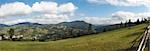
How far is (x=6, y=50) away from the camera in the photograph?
128m

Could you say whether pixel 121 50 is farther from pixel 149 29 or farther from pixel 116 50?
pixel 149 29

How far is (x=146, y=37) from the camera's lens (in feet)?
76.6

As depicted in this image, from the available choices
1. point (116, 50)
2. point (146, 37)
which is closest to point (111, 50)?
point (116, 50)

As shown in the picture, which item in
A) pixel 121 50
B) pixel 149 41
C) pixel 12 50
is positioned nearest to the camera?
pixel 149 41

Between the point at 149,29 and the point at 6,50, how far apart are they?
110046 millimetres

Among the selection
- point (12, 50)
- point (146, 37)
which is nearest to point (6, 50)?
point (12, 50)

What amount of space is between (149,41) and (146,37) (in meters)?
1.05

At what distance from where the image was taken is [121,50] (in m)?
77.0

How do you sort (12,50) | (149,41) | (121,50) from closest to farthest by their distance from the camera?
(149,41), (121,50), (12,50)

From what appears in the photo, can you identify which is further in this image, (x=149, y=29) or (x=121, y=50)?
(x=121, y=50)

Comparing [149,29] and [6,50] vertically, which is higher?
[149,29]

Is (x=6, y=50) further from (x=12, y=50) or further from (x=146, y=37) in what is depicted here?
(x=146, y=37)

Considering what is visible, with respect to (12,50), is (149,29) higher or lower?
higher

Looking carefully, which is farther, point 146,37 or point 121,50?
point 121,50
